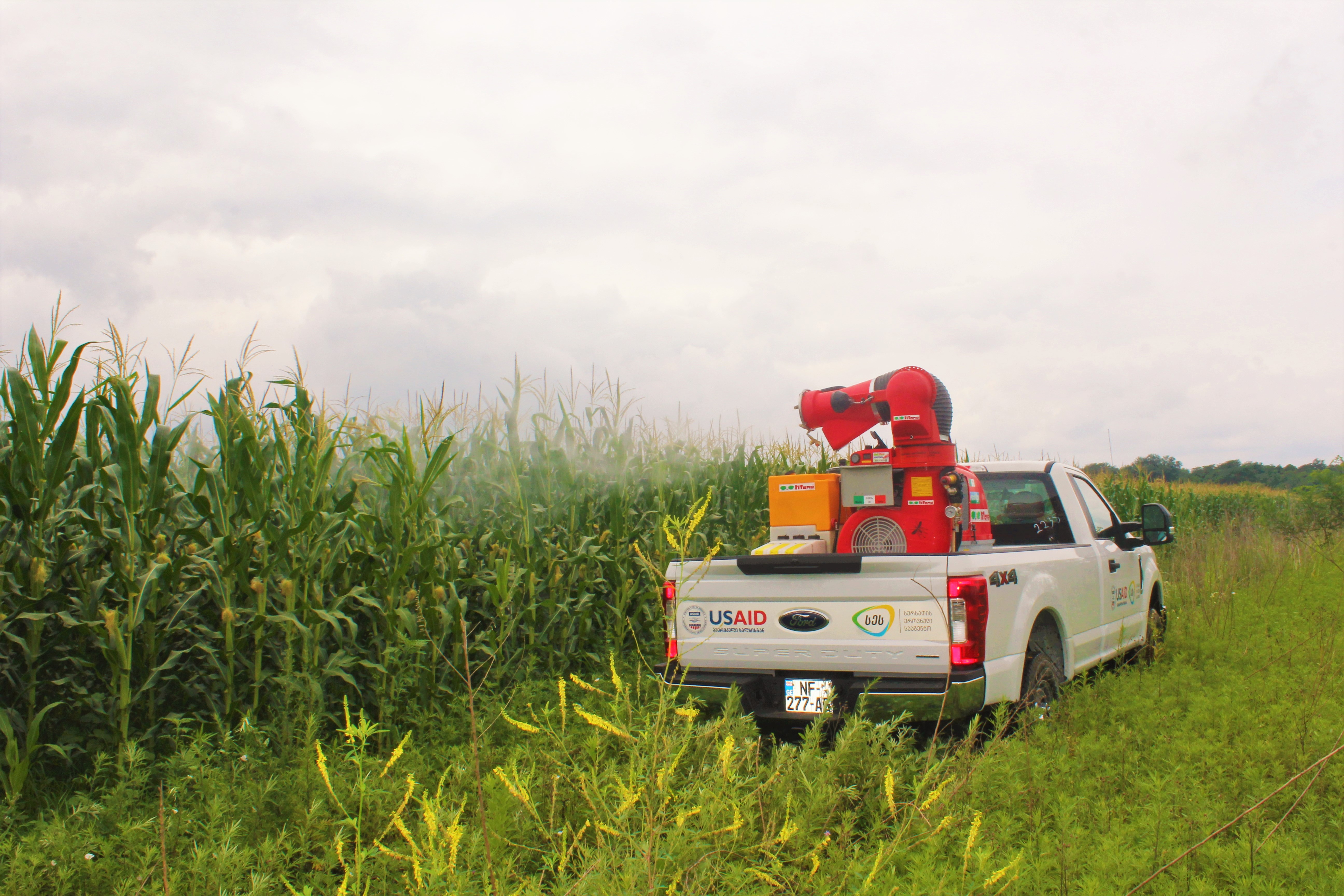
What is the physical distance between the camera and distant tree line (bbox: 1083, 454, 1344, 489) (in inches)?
747

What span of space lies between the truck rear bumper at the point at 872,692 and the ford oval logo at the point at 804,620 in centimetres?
25

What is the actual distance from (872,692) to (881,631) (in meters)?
0.33

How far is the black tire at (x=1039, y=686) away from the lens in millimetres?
5168

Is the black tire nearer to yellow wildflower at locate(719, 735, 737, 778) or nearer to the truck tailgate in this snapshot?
the truck tailgate

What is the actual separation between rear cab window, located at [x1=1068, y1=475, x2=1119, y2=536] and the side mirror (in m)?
0.25

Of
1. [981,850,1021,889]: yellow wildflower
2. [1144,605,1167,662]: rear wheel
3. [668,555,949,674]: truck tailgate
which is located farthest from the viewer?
[1144,605,1167,662]: rear wheel

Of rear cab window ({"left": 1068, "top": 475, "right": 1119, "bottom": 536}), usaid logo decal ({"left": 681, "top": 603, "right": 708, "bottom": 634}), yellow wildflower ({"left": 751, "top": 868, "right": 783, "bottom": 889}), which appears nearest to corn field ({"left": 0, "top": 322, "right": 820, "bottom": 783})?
usaid logo decal ({"left": 681, "top": 603, "right": 708, "bottom": 634})

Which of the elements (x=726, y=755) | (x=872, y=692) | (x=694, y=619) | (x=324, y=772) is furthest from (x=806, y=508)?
(x=324, y=772)

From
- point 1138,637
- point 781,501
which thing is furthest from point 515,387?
point 1138,637

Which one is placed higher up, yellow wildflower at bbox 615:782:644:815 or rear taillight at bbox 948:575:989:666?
rear taillight at bbox 948:575:989:666

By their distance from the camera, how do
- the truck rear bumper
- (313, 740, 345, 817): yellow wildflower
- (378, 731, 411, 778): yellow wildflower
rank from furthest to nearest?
1. the truck rear bumper
2. (378, 731, 411, 778): yellow wildflower
3. (313, 740, 345, 817): yellow wildflower

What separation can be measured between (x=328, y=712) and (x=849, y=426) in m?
4.19

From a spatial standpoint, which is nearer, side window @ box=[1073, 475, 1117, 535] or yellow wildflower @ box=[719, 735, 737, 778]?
yellow wildflower @ box=[719, 735, 737, 778]

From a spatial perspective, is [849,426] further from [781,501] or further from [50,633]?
[50,633]
